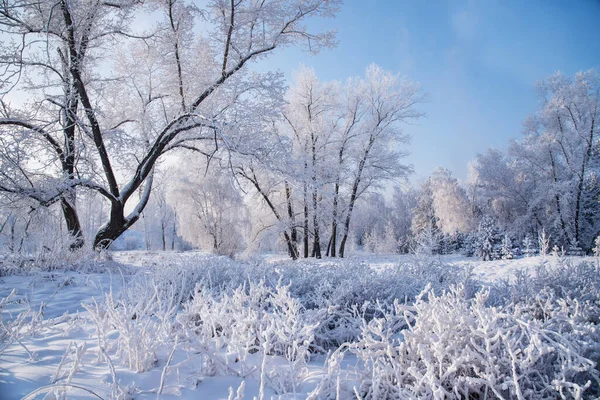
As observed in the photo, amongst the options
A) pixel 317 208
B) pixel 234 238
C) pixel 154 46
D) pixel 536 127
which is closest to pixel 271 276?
pixel 154 46

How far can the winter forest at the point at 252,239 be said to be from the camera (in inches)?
70.5

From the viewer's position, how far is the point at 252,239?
16.1 meters

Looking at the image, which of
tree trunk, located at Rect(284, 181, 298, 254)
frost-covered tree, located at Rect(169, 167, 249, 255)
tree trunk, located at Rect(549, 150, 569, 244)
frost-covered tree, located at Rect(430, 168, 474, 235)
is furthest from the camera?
frost-covered tree, located at Rect(430, 168, 474, 235)

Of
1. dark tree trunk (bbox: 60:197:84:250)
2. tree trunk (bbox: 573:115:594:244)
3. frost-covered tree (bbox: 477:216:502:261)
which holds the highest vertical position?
tree trunk (bbox: 573:115:594:244)

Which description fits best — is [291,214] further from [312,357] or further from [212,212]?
[312,357]

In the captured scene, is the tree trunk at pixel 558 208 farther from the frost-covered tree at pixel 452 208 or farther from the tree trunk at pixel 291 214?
the tree trunk at pixel 291 214

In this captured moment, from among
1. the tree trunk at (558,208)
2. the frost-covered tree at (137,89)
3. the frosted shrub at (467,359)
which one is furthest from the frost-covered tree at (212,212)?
the tree trunk at (558,208)

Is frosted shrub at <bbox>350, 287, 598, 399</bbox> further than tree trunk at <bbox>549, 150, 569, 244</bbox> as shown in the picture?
No

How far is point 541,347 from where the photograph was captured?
59.1 inches

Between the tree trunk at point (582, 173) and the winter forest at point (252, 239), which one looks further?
the tree trunk at point (582, 173)

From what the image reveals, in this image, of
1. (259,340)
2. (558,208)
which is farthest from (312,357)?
(558,208)

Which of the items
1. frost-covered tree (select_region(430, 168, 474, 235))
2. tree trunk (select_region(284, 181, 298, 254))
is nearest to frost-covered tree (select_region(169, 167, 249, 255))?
tree trunk (select_region(284, 181, 298, 254))

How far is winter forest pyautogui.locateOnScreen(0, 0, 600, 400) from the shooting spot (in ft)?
5.88

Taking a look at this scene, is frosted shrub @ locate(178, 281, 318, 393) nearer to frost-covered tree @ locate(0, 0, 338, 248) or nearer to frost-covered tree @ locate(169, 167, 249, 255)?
frost-covered tree @ locate(0, 0, 338, 248)
